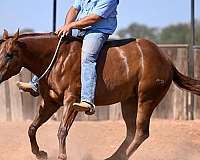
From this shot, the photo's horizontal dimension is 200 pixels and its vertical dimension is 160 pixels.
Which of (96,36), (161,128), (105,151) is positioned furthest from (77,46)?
(161,128)

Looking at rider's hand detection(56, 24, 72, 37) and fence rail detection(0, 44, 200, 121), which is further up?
rider's hand detection(56, 24, 72, 37)

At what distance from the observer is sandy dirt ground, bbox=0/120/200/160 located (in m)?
8.63

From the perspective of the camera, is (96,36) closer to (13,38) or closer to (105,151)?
(13,38)

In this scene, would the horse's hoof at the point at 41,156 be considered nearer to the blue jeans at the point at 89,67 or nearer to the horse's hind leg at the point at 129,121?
the horse's hind leg at the point at 129,121

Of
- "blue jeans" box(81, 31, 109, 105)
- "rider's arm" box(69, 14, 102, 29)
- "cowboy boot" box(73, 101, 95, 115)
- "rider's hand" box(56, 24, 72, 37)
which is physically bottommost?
"cowboy boot" box(73, 101, 95, 115)

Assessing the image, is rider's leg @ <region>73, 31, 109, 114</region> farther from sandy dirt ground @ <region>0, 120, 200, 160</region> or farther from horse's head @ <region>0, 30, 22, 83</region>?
sandy dirt ground @ <region>0, 120, 200, 160</region>

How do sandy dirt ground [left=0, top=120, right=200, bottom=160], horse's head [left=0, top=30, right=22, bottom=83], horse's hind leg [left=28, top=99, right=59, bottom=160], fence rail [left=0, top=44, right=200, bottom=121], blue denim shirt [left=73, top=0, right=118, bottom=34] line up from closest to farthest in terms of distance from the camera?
horse's head [left=0, top=30, right=22, bottom=83], blue denim shirt [left=73, top=0, right=118, bottom=34], horse's hind leg [left=28, top=99, right=59, bottom=160], sandy dirt ground [left=0, top=120, right=200, bottom=160], fence rail [left=0, top=44, right=200, bottom=121]

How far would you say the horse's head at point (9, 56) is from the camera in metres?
7.02

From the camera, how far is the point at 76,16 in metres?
7.71

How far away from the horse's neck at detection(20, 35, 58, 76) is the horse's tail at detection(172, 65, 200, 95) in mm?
1774

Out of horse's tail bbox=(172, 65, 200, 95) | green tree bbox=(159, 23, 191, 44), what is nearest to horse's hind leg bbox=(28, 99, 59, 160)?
horse's tail bbox=(172, 65, 200, 95)

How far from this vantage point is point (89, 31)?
24.5 feet

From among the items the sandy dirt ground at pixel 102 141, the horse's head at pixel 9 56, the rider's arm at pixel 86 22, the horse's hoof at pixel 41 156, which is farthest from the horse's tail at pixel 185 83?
the horse's head at pixel 9 56

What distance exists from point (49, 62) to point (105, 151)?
6.94 ft
